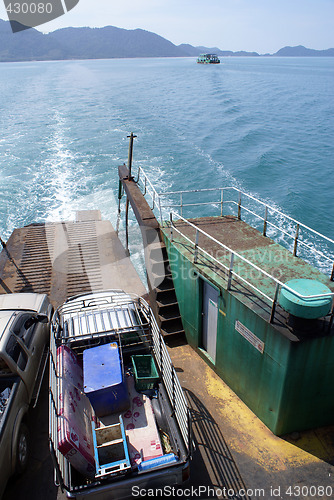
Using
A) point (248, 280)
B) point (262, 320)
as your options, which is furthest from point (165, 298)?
point (262, 320)

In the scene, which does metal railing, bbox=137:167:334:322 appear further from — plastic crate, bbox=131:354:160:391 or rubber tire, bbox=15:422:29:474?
rubber tire, bbox=15:422:29:474

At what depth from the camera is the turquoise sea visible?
25500mm

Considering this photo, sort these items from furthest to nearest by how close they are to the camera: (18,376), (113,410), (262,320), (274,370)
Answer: (18,376) < (113,410) < (274,370) < (262,320)

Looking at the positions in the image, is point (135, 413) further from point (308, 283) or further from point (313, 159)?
point (313, 159)

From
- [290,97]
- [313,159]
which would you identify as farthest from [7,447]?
[290,97]

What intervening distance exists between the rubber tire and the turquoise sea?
17332mm

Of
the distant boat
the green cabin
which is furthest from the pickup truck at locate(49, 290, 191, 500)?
the distant boat

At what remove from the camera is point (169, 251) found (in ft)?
32.2

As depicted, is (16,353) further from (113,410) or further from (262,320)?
(262,320)

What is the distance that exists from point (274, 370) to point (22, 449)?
5.24 m

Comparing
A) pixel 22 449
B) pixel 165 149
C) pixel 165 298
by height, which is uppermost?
pixel 165 298

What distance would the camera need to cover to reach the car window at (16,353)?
23.0 feet

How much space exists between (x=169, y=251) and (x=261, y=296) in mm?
3590

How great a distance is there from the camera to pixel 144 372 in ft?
24.5
